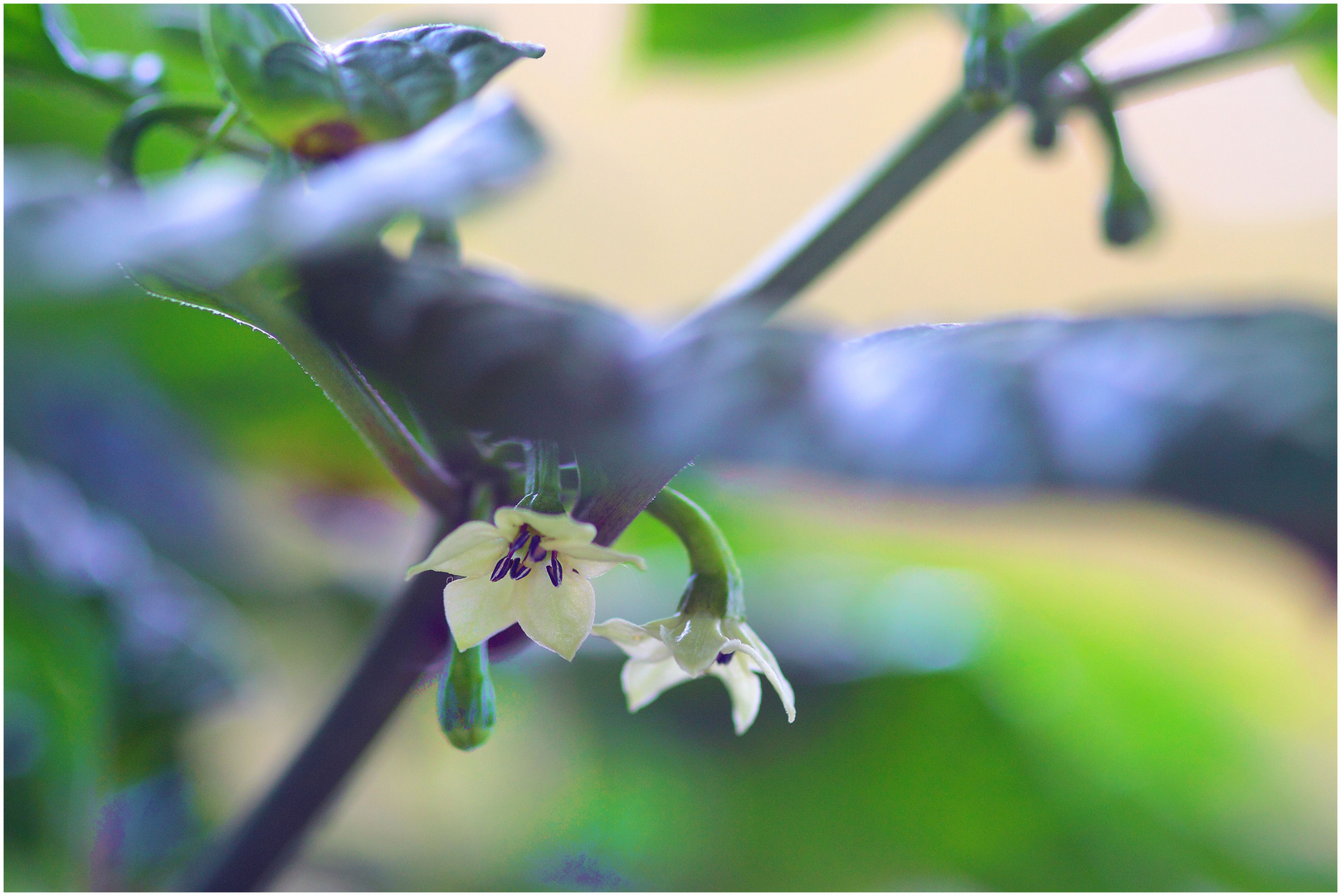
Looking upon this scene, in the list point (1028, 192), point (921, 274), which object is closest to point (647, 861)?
point (921, 274)

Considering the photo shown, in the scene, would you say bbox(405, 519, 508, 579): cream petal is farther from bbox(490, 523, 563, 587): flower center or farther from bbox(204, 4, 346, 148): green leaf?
bbox(204, 4, 346, 148): green leaf

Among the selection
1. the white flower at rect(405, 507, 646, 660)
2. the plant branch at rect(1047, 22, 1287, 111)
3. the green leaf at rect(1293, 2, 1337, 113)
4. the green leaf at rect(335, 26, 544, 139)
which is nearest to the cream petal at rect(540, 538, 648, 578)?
the white flower at rect(405, 507, 646, 660)

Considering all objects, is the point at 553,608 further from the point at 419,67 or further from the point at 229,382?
the point at 229,382

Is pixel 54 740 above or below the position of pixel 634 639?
below

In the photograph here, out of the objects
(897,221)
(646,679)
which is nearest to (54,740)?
(646,679)

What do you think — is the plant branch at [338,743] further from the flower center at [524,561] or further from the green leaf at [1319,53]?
the green leaf at [1319,53]

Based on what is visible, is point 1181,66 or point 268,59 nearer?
point 268,59

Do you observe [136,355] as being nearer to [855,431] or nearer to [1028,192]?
[855,431]
